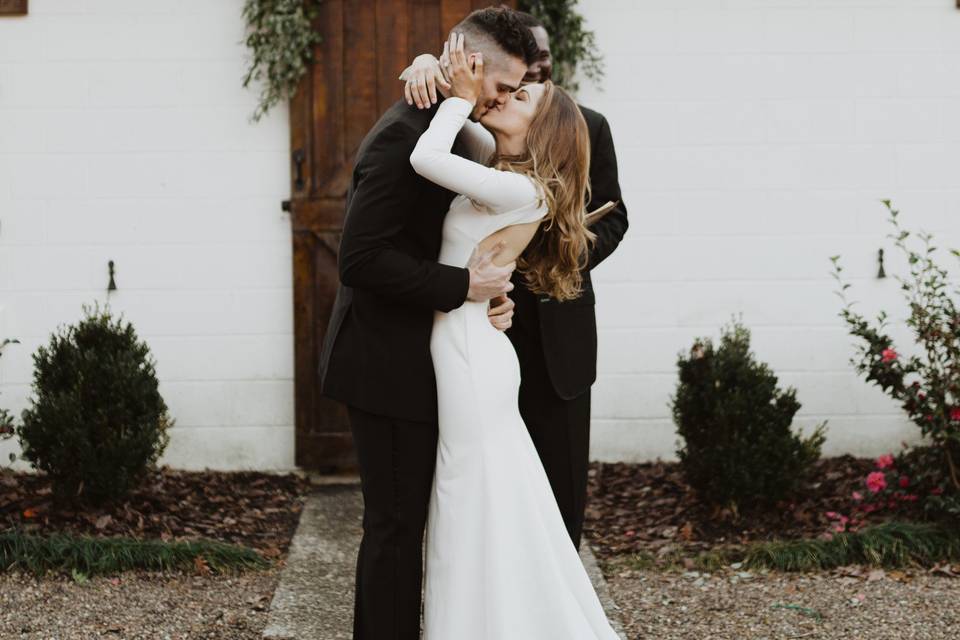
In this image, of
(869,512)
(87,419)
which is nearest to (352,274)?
(87,419)

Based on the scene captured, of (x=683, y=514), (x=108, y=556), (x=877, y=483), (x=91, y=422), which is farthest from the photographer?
(x=683, y=514)

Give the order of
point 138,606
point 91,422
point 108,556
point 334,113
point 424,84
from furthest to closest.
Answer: point 334,113 < point 91,422 < point 108,556 < point 138,606 < point 424,84

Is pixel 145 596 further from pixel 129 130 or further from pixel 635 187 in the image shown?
pixel 635 187

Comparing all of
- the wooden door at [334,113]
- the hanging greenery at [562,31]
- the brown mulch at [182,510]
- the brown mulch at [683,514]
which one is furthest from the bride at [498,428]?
the wooden door at [334,113]

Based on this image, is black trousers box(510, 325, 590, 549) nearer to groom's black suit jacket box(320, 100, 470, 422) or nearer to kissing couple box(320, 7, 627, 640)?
kissing couple box(320, 7, 627, 640)

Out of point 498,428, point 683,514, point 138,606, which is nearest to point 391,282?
point 498,428

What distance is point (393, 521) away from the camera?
3.12m

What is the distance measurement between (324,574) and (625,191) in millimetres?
2610

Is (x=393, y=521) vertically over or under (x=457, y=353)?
under

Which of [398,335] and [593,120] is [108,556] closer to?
[398,335]

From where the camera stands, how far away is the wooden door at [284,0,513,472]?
Result: 5941 mm

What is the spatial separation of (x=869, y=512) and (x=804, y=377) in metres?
1.18

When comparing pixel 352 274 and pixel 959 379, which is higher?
pixel 352 274

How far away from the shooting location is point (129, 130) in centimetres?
603
